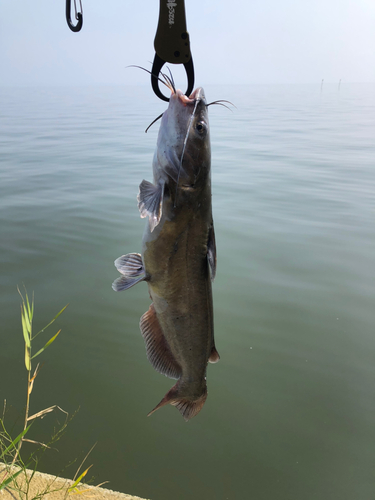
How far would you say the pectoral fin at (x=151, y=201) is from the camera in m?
1.54

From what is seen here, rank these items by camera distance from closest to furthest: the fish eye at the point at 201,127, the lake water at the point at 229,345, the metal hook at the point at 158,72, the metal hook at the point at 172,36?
the metal hook at the point at 172,36
the metal hook at the point at 158,72
the fish eye at the point at 201,127
the lake water at the point at 229,345

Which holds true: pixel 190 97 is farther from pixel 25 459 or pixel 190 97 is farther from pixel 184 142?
pixel 25 459

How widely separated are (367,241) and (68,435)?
17.5 ft

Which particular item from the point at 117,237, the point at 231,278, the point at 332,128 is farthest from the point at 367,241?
the point at 332,128

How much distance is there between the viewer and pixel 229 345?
4395 mm

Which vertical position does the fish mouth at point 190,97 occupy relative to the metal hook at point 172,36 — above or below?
below

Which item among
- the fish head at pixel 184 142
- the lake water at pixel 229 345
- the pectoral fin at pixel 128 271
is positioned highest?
the fish head at pixel 184 142

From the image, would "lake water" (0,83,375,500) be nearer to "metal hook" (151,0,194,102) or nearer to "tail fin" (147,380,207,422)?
"tail fin" (147,380,207,422)

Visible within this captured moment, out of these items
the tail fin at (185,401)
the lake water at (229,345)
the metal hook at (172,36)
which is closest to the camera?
the metal hook at (172,36)

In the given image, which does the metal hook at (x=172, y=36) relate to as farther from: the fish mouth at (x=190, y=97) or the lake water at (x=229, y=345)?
the lake water at (x=229, y=345)

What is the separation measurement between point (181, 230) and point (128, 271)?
0.33 m

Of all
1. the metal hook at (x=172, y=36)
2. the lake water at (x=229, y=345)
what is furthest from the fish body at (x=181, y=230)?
the lake water at (x=229, y=345)

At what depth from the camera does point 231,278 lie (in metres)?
5.59

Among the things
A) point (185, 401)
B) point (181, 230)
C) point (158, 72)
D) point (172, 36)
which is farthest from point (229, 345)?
point (172, 36)
